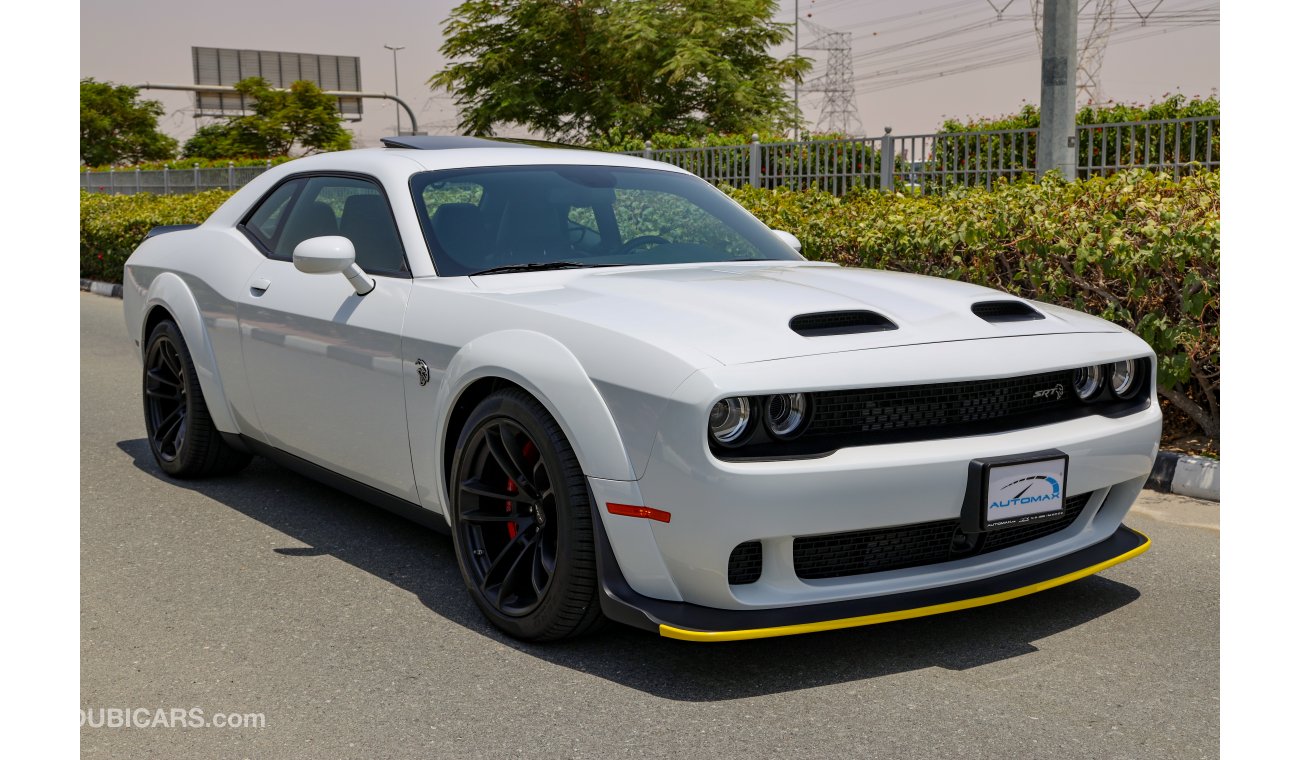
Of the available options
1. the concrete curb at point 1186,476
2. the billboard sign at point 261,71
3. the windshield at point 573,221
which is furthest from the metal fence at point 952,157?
the billboard sign at point 261,71

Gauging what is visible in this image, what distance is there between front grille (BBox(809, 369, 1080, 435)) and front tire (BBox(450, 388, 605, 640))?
2.28 feet

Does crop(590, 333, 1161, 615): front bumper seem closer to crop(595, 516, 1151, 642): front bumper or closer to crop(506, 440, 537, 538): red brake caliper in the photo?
crop(595, 516, 1151, 642): front bumper

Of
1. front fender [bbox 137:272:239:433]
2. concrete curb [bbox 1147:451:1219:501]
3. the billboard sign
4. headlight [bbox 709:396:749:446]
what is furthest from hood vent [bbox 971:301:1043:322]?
the billboard sign

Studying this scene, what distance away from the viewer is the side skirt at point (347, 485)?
Result: 4.27 m

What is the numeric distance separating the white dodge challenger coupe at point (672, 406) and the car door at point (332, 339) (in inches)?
0.5

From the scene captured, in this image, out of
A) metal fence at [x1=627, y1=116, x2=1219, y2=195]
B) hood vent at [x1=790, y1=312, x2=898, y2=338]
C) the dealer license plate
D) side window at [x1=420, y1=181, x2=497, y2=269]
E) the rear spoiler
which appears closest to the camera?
the dealer license plate

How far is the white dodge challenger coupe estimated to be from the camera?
3225mm

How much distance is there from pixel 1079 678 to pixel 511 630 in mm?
1595

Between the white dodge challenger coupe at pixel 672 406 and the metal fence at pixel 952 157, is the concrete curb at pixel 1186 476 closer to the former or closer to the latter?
the white dodge challenger coupe at pixel 672 406

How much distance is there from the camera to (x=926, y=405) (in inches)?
133

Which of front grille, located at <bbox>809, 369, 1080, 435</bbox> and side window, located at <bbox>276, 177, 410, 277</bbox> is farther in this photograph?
side window, located at <bbox>276, 177, 410, 277</bbox>

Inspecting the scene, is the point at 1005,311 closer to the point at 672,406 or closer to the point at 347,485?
the point at 672,406

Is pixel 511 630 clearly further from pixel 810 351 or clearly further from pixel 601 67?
pixel 601 67

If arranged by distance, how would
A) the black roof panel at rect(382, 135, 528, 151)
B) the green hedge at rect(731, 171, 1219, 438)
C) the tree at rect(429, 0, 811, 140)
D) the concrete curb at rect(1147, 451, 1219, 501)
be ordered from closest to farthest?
the black roof panel at rect(382, 135, 528, 151), the concrete curb at rect(1147, 451, 1219, 501), the green hedge at rect(731, 171, 1219, 438), the tree at rect(429, 0, 811, 140)
